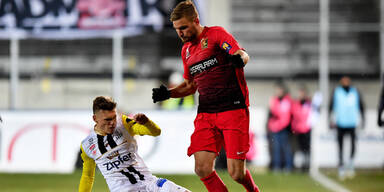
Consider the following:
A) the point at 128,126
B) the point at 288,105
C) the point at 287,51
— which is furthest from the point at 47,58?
the point at 128,126

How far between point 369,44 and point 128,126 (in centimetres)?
1232

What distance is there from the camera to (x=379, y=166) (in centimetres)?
1268

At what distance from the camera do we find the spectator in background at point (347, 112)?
11789 mm

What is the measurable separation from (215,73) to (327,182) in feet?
18.5

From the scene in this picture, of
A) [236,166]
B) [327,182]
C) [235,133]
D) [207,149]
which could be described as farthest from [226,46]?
[327,182]

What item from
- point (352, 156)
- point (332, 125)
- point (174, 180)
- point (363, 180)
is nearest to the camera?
point (174, 180)

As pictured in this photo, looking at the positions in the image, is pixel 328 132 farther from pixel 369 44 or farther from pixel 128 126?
pixel 128 126

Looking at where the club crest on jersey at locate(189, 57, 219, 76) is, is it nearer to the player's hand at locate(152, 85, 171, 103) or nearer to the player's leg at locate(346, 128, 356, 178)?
the player's hand at locate(152, 85, 171, 103)

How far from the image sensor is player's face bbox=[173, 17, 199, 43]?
5.22 meters

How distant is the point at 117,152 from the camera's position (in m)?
5.02

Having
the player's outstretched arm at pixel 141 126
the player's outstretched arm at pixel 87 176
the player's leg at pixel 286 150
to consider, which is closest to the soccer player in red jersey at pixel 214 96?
the player's outstretched arm at pixel 141 126

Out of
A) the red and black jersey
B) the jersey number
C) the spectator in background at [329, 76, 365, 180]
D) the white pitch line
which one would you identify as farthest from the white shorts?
the spectator in background at [329, 76, 365, 180]

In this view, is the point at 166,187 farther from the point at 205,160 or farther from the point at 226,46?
the point at 226,46

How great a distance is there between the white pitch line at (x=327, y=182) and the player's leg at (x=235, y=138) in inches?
166
